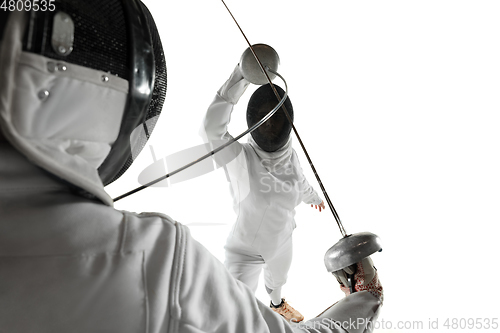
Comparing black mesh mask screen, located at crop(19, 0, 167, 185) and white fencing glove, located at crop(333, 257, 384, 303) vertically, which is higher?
black mesh mask screen, located at crop(19, 0, 167, 185)

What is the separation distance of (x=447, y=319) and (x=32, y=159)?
1.62 meters

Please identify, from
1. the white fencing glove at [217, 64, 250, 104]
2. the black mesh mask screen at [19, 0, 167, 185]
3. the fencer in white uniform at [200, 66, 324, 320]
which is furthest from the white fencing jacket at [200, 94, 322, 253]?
the black mesh mask screen at [19, 0, 167, 185]

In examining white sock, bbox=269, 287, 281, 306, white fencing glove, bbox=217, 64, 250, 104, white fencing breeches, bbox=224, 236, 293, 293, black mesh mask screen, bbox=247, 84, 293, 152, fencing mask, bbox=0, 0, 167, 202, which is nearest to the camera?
fencing mask, bbox=0, 0, 167, 202

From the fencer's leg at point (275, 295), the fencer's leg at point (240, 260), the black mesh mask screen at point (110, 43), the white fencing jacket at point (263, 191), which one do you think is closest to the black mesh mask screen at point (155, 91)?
the black mesh mask screen at point (110, 43)

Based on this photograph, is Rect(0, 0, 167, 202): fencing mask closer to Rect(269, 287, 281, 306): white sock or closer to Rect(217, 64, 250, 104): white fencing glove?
Rect(217, 64, 250, 104): white fencing glove

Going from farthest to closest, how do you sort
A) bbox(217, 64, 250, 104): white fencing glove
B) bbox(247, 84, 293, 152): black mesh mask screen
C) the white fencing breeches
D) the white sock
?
the white sock < the white fencing breeches < bbox(247, 84, 293, 152): black mesh mask screen < bbox(217, 64, 250, 104): white fencing glove

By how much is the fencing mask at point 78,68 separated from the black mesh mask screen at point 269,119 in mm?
589

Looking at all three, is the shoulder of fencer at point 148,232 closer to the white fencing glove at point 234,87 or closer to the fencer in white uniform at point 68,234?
the fencer in white uniform at point 68,234

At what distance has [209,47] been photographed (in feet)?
3.78

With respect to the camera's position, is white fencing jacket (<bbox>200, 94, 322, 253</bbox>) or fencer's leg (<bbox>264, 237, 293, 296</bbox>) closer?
white fencing jacket (<bbox>200, 94, 322, 253</bbox>)

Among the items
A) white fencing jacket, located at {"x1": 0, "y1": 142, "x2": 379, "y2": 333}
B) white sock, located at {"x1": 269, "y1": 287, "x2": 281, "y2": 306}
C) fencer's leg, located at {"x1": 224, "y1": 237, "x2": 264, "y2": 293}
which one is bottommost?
white sock, located at {"x1": 269, "y1": 287, "x2": 281, "y2": 306}

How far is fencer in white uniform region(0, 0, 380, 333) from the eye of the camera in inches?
11.8

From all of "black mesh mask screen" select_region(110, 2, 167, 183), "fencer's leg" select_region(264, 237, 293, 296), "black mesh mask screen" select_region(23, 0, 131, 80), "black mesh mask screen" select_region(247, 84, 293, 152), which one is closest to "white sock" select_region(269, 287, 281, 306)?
"fencer's leg" select_region(264, 237, 293, 296)

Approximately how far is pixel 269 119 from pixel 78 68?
746 mm
